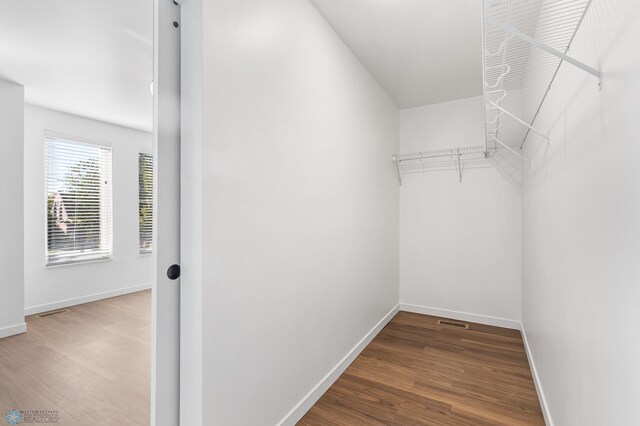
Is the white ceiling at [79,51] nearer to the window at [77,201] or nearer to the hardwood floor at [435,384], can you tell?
the window at [77,201]

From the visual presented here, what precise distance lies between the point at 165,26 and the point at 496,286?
362 centimetres

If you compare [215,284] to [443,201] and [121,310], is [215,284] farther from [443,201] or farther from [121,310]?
[121,310]

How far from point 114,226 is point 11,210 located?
1402 mm

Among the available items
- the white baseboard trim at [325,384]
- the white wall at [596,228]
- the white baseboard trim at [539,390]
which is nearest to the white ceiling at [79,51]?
the white wall at [596,228]

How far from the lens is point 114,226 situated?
14.4 feet

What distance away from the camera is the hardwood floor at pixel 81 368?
1.87 m

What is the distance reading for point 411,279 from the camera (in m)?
3.66

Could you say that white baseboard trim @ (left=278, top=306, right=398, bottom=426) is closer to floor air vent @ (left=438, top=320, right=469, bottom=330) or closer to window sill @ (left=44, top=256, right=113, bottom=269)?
floor air vent @ (left=438, top=320, right=469, bottom=330)

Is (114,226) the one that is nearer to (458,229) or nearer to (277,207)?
(277,207)

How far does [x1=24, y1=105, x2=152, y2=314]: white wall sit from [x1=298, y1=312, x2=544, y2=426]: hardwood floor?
12.8 ft

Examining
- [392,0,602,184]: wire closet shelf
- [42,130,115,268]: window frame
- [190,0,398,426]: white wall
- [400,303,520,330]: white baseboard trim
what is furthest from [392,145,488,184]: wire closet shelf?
[42,130,115,268]: window frame

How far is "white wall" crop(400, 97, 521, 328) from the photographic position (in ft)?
10.4

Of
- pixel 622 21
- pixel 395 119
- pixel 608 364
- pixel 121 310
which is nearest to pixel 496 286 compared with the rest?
pixel 395 119

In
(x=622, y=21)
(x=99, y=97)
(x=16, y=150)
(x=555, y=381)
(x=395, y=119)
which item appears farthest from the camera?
(x=395, y=119)
